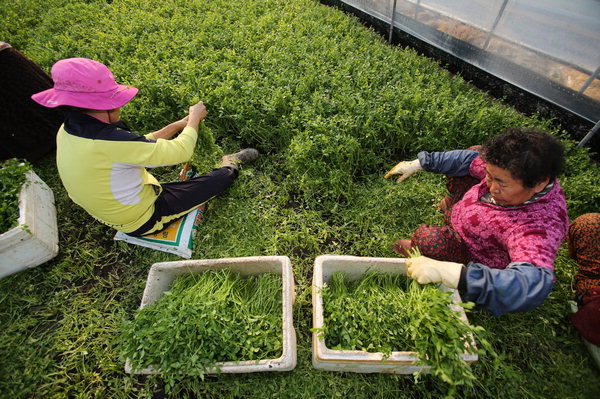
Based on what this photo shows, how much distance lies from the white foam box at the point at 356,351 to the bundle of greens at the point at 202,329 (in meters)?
0.31

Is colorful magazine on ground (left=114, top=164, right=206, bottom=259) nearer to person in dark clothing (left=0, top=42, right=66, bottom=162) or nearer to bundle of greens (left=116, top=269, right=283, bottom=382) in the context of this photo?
bundle of greens (left=116, top=269, right=283, bottom=382)

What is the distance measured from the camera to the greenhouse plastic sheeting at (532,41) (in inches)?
130

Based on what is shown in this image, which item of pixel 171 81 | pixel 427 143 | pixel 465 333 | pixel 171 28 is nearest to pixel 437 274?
pixel 465 333

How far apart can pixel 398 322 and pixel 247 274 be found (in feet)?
3.97

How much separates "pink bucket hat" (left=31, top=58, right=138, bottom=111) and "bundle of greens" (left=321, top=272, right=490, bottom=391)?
2.06m

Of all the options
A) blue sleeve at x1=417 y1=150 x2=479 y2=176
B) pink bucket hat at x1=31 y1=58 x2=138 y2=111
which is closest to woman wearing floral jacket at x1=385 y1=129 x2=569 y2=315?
blue sleeve at x1=417 y1=150 x2=479 y2=176

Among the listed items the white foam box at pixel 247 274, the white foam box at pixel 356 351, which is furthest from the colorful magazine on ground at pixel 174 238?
the white foam box at pixel 356 351

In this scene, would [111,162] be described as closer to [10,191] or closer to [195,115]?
[195,115]

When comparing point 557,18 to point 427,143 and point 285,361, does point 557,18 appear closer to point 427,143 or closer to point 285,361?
point 427,143

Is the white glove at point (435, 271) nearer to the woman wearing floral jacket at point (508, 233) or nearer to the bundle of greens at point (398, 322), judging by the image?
the woman wearing floral jacket at point (508, 233)

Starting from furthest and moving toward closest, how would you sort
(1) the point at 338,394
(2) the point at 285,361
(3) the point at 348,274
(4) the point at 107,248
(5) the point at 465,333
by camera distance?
(4) the point at 107,248
(3) the point at 348,274
(1) the point at 338,394
(2) the point at 285,361
(5) the point at 465,333

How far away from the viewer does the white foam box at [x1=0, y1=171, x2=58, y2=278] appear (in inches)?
100.0

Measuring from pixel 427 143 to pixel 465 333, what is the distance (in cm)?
219

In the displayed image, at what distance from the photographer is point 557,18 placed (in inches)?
134
